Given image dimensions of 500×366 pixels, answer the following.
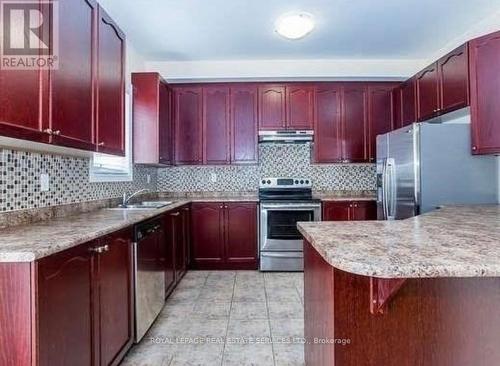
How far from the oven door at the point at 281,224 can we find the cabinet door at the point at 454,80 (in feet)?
5.77

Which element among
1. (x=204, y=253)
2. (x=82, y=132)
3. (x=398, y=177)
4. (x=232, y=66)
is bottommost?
(x=204, y=253)

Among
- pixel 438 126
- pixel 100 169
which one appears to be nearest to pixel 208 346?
pixel 100 169

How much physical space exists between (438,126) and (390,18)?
1074 mm

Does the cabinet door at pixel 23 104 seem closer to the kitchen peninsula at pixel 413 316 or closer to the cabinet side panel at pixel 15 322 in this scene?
the cabinet side panel at pixel 15 322

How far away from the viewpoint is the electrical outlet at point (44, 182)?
2.18m

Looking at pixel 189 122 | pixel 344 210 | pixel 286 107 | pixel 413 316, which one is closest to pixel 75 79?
pixel 413 316

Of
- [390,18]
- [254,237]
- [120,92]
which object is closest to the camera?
[120,92]

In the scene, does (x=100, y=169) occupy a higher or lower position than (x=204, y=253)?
higher

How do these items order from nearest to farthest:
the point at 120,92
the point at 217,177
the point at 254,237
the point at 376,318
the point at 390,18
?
1. the point at 376,318
2. the point at 120,92
3. the point at 390,18
4. the point at 254,237
5. the point at 217,177

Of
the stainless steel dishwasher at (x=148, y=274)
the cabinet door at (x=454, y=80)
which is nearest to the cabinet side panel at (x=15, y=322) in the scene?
the stainless steel dishwasher at (x=148, y=274)

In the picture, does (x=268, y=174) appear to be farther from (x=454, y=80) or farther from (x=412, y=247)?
(x=412, y=247)

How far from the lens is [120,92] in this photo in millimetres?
2578

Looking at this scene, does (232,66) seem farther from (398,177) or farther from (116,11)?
(398,177)

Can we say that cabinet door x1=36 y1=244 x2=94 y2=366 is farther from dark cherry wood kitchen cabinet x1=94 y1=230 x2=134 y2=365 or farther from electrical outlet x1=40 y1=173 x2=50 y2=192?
electrical outlet x1=40 y1=173 x2=50 y2=192
